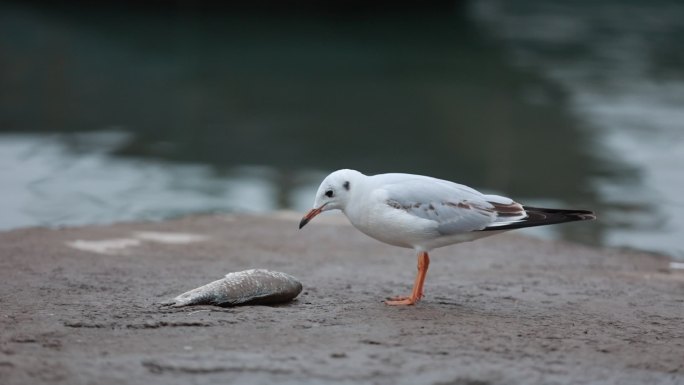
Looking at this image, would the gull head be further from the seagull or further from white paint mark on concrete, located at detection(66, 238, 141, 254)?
white paint mark on concrete, located at detection(66, 238, 141, 254)

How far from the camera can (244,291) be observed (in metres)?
5.29

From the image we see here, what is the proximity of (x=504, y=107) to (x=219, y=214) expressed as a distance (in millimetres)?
5288

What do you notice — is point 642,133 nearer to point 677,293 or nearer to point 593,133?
point 593,133

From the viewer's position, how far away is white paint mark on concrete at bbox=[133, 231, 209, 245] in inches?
305

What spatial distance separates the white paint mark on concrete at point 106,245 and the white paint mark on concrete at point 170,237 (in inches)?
5.6

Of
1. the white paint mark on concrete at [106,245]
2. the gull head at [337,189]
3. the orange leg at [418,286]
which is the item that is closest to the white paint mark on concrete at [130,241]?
the white paint mark on concrete at [106,245]

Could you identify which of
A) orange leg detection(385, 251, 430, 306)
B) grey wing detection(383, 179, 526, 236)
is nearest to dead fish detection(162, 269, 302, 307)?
orange leg detection(385, 251, 430, 306)

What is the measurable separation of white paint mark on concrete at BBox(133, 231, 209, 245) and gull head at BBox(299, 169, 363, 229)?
2.51 metres

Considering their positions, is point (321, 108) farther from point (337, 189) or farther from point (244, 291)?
point (244, 291)

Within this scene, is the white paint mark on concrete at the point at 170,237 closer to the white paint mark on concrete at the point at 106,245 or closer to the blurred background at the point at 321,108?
the white paint mark on concrete at the point at 106,245

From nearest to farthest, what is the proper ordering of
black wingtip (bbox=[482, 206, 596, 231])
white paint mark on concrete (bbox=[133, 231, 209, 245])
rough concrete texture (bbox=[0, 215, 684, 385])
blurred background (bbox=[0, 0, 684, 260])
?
1. rough concrete texture (bbox=[0, 215, 684, 385])
2. black wingtip (bbox=[482, 206, 596, 231])
3. white paint mark on concrete (bbox=[133, 231, 209, 245])
4. blurred background (bbox=[0, 0, 684, 260])

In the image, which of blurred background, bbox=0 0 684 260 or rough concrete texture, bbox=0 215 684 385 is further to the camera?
blurred background, bbox=0 0 684 260

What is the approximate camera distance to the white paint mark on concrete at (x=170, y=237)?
776cm

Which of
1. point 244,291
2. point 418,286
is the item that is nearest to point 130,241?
point 244,291
